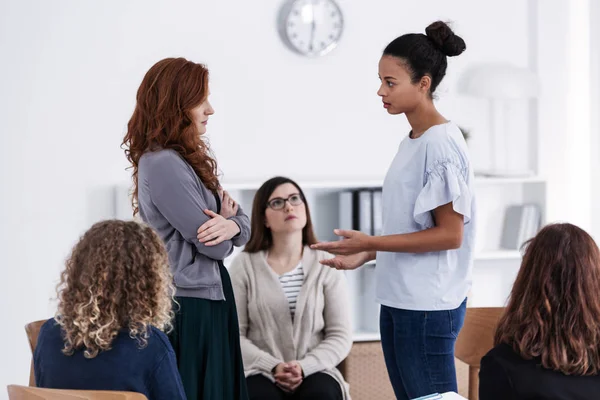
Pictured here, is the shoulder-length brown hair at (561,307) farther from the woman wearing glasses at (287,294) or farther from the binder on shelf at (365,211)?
the binder on shelf at (365,211)

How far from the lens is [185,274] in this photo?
2348 millimetres

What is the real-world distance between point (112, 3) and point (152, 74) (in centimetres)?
178

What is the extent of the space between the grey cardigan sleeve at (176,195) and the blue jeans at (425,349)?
1.99 ft

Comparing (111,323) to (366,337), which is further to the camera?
(366,337)

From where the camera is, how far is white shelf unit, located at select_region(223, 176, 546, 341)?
4156mm

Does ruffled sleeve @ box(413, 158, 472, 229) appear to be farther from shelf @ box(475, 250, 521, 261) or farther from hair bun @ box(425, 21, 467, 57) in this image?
shelf @ box(475, 250, 521, 261)

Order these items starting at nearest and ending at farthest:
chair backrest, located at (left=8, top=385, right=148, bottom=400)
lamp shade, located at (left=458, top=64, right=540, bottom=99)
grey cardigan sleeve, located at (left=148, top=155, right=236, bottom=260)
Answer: chair backrest, located at (left=8, top=385, right=148, bottom=400) → grey cardigan sleeve, located at (left=148, top=155, right=236, bottom=260) → lamp shade, located at (left=458, top=64, right=540, bottom=99)

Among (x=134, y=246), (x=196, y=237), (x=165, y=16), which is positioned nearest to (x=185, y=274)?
(x=196, y=237)

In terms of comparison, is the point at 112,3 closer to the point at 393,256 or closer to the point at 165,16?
the point at 165,16

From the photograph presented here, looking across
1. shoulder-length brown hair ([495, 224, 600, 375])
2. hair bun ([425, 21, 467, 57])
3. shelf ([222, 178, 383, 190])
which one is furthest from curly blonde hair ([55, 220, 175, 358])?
shelf ([222, 178, 383, 190])

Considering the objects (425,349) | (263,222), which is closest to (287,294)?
(263,222)

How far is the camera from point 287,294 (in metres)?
3.40

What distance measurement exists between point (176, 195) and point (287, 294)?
3.98 ft

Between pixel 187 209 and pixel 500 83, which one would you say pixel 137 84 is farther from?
pixel 187 209
